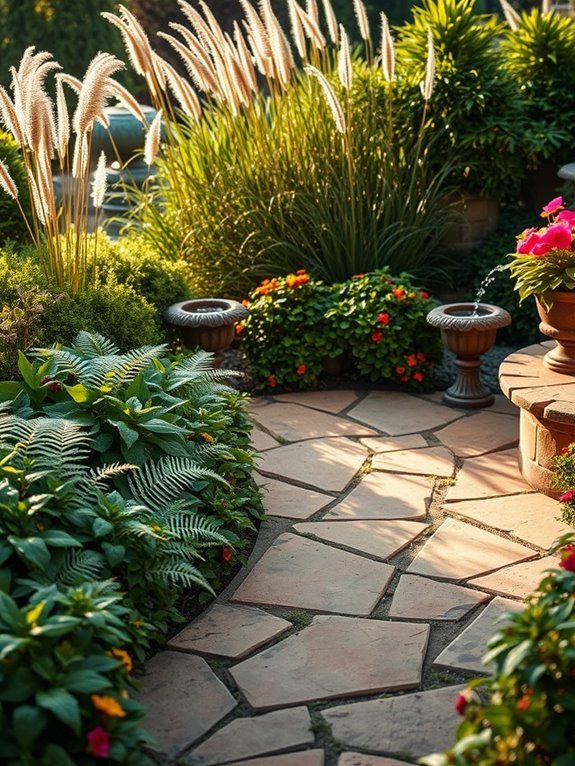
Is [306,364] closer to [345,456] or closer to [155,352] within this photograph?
[345,456]

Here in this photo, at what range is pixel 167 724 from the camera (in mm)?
2773

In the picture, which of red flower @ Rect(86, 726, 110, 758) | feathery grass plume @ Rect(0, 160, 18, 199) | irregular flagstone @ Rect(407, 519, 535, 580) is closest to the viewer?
red flower @ Rect(86, 726, 110, 758)

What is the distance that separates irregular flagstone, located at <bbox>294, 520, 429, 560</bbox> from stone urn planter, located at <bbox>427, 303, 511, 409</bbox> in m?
1.38

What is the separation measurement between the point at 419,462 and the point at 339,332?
1100 millimetres

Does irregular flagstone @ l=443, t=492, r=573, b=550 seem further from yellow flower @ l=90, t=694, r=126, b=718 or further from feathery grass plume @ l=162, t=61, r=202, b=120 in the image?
feathery grass plume @ l=162, t=61, r=202, b=120

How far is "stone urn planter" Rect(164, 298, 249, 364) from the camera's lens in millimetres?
5094

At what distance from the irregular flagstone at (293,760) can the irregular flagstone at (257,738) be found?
0.02 meters

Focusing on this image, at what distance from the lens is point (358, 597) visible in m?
3.45

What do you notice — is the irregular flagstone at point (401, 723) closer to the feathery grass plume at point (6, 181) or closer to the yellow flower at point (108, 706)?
the yellow flower at point (108, 706)

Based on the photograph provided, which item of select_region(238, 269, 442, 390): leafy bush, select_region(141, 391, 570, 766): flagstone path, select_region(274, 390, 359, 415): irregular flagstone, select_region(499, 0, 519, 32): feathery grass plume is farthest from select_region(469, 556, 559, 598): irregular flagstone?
select_region(499, 0, 519, 32): feathery grass plume

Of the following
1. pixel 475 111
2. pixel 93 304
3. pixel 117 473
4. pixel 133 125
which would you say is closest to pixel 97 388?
pixel 117 473

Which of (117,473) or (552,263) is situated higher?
(552,263)

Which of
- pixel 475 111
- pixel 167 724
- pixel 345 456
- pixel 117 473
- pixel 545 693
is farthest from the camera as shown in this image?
pixel 475 111

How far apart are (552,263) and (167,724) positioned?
234 centimetres
